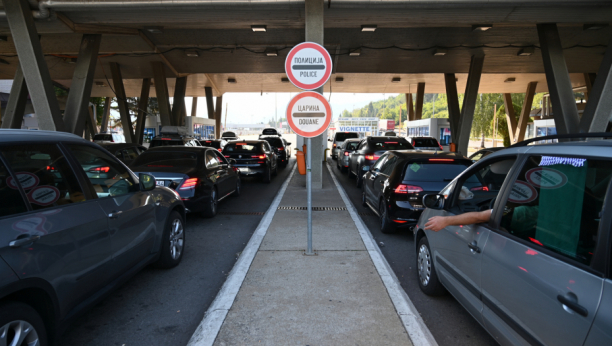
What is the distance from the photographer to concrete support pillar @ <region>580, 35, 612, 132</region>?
519 inches

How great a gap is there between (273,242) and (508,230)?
3.88 m

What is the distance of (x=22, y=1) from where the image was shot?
1259 centimetres

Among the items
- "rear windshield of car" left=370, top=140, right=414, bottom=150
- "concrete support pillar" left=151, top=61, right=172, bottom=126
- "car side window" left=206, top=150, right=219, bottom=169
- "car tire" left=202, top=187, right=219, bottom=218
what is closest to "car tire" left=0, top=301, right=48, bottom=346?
"car tire" left=202, top=187, right=219, bottom=218

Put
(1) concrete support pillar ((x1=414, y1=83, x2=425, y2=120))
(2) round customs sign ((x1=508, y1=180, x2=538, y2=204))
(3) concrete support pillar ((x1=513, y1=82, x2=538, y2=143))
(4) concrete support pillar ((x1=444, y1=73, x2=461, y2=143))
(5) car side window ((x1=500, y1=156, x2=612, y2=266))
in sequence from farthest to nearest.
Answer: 1. (3) concrete support pillar ((x1=513, y1=82, x2=538, y2=143))
2. (1) concrete support pillar ((x1=414, y1=83, x2=425, y2=120))
3. (4) concrete support pillar ((x1=444, y1=73, x2=461, y2=143))
4. (2) round customs sign ((x1=508, y1=180, x2=538, y2=204))
5. (5) car side window ((x1=500, y1=156, x2=612, y2=266))

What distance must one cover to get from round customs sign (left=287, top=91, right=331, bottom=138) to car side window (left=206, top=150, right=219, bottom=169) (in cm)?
376

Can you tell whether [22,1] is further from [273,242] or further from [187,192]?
[273,242]

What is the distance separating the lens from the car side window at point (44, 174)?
2.79 metres

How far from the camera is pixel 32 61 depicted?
1352 cm

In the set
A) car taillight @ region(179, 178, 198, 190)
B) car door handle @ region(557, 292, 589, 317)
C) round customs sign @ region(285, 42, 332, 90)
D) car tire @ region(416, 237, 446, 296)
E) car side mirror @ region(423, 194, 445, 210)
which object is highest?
round customs sign @ region(285, 42, 332, 90)

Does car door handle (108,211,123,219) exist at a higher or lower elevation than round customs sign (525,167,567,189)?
lower

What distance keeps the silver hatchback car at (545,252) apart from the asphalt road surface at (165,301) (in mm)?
2476

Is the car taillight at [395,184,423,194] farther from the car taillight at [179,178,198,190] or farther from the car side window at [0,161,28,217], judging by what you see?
the car side window at [0,161,28,217]

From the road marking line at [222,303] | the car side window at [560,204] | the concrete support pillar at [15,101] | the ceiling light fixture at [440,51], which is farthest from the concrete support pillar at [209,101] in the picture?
the car side window at [560,204]

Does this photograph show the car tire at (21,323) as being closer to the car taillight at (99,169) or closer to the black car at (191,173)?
the car taillight at (99,169)
